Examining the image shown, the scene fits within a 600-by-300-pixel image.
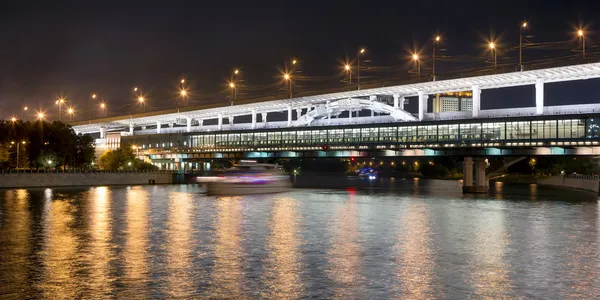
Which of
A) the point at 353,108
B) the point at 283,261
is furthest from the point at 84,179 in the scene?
the point at 283,261

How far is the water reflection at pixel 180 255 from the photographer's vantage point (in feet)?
76.5

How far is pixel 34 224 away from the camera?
45.0 meters

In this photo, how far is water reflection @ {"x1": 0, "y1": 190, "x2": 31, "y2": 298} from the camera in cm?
2374

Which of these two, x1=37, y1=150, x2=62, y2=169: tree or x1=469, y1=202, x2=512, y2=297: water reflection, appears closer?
x1=469, y1=202, x2=512, y2=297: water reflection

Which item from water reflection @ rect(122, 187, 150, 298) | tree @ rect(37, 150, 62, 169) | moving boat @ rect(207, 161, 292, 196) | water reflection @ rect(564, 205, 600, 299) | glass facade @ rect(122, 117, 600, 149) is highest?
glass facade @ rect(122, 117, 600, 149)

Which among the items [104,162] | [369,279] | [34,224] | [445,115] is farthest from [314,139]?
[369,279]

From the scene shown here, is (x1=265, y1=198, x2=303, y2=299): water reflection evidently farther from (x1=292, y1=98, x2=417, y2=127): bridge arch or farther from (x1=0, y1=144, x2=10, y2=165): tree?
(x1=292, y1=98, x2=417, y2=127): bridge arch

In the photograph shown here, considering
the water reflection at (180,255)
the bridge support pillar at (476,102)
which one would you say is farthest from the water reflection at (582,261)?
the bridge support pillar at (476,102)

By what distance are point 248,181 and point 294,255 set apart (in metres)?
58.3

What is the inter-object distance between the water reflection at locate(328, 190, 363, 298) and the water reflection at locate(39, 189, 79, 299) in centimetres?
858

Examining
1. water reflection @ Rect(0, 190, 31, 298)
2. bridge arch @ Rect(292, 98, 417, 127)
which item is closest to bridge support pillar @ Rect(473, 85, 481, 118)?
bridge arch @ Rect(292, 98, 417, 127)

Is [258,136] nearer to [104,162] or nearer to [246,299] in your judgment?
[104,162]

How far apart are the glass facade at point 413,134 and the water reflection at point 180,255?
196 ft

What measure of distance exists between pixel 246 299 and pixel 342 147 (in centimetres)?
9571
